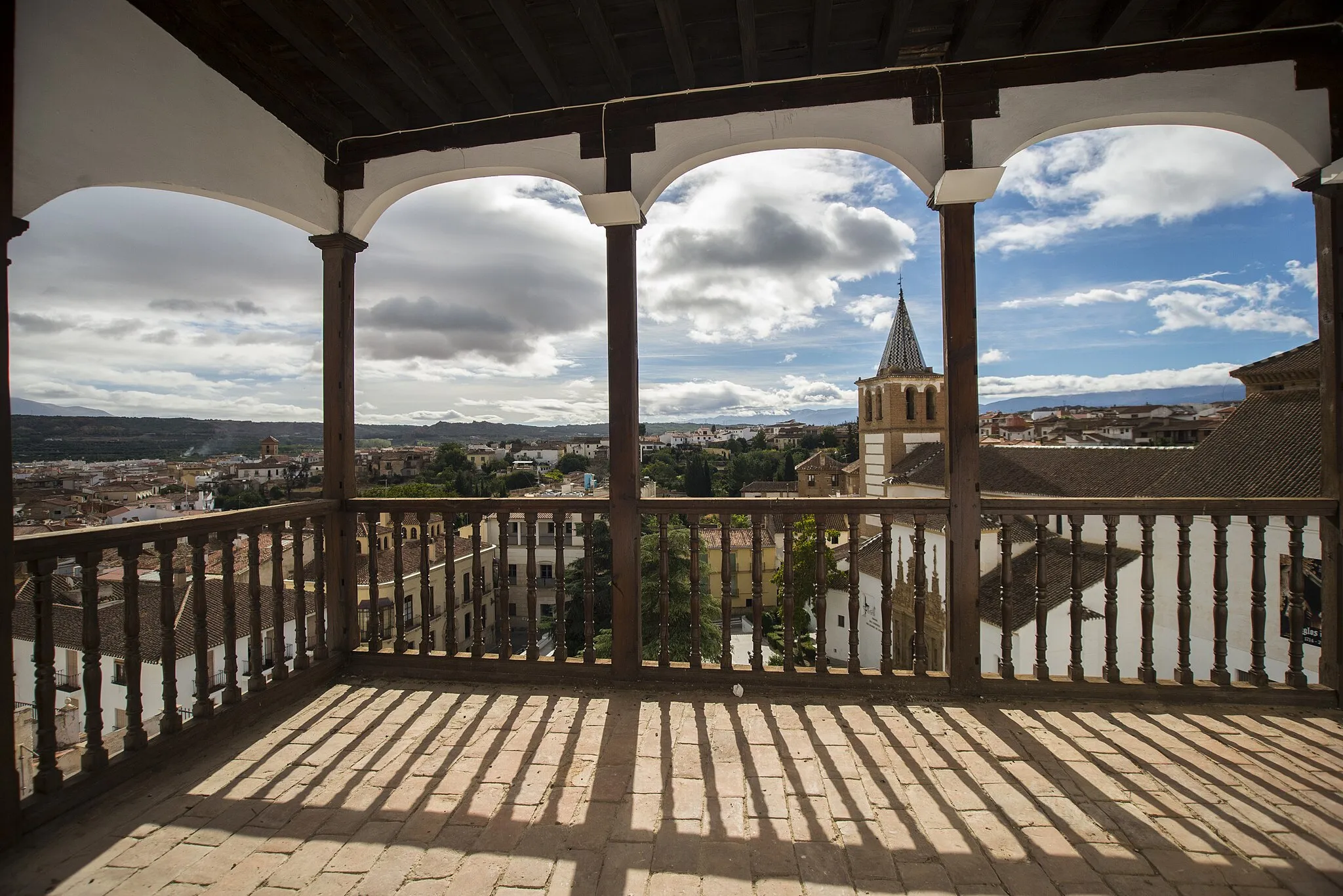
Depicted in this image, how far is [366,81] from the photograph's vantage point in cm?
269

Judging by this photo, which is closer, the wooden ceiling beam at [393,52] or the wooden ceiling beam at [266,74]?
the wooden ceiling beam at [393,52]

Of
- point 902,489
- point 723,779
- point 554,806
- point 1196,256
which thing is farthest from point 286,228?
point 902,489

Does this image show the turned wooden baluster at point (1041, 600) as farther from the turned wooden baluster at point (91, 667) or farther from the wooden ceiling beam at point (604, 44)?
the turned wooden baluster at point (91, 667)

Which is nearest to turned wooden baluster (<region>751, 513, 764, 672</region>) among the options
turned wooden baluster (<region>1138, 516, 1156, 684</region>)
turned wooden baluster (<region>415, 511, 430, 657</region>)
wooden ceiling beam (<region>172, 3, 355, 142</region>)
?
turned wooden baluster (<region>415, 511, 430, 657</region>)

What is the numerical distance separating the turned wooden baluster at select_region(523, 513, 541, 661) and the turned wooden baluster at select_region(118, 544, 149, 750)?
4.81 ft

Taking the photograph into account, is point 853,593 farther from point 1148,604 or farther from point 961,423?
point 1148,604

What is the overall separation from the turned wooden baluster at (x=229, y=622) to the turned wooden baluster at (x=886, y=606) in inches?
114

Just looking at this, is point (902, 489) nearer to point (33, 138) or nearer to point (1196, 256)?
point (1196, 256)

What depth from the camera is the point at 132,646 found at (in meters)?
2.07

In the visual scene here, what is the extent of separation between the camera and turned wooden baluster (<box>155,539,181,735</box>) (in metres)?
2.13

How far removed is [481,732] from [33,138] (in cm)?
270

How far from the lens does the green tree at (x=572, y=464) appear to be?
363cm

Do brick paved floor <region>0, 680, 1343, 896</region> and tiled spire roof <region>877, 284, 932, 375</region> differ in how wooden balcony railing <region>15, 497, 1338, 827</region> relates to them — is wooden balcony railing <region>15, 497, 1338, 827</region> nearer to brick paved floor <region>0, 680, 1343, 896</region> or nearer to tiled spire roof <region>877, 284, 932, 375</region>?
brick paved floor <region>0, 680, 1343, 896</region>

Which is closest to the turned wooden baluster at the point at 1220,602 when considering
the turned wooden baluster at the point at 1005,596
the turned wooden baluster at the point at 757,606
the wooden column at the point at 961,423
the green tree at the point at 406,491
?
the turned wooden baluster at the point at 1005,596
